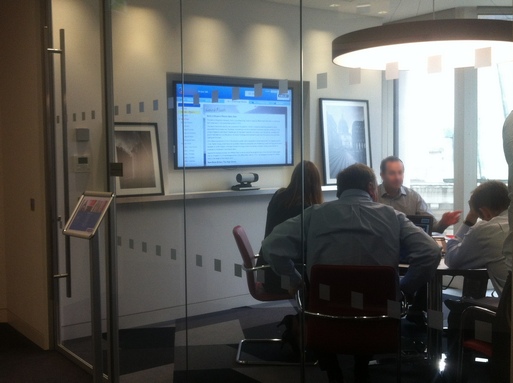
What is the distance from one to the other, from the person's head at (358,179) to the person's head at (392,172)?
0.05m

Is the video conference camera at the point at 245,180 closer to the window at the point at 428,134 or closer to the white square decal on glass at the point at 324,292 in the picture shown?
the white square decal on glass at the point at 324,292

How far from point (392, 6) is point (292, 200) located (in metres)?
0.94

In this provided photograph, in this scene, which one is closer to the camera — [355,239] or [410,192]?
[410,192]

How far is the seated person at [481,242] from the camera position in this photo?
1.99m

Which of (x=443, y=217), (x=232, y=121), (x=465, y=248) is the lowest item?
(x=465, y=248)

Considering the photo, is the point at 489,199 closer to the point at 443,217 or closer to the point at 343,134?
the point at 443,217

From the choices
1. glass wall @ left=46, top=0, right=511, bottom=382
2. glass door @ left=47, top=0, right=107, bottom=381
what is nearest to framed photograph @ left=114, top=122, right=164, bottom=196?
glass wall @ left=46, top=0, right=511, bottom=382

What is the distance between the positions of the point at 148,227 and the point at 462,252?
2.46 meters

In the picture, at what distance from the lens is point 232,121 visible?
3.27 m

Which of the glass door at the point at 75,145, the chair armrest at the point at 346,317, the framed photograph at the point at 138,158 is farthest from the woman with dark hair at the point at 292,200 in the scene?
the glass door at the point at 75,145

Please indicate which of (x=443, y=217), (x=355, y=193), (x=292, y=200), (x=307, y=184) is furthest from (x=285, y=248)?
(x=443, y=217)

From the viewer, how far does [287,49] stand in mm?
2863

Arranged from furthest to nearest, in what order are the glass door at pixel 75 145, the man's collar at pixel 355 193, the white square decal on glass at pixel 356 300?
the glass door at pixel 75 145 → the white square decal on glass at pixel 356 300 → the man's collar at pixel 355 193

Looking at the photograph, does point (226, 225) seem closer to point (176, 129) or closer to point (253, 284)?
point (253, 284)
